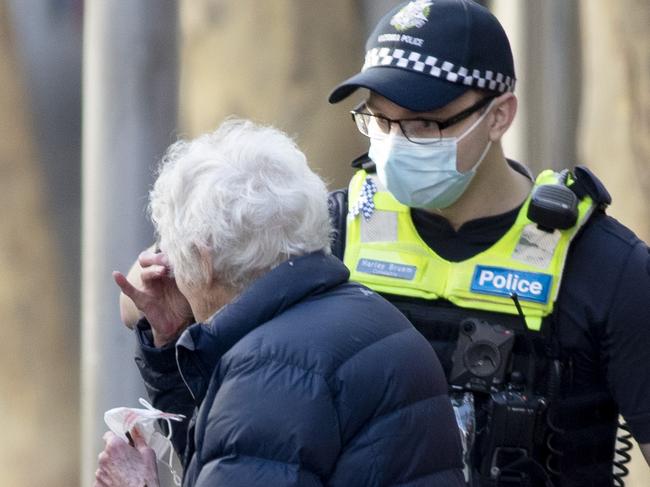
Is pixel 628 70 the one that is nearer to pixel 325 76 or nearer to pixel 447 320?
pixel 325 76

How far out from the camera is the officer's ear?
299 centimetres

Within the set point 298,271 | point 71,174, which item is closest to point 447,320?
point 298,271

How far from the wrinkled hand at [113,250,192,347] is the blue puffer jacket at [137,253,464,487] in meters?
0.45

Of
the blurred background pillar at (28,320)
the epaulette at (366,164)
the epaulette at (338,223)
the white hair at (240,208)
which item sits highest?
the white hair at (240,208)

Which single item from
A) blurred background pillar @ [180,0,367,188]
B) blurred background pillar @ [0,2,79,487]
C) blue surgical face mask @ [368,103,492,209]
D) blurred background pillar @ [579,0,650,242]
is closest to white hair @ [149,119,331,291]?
blue surgical face mask @ [368,103,492,209]

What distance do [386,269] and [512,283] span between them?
0.29m

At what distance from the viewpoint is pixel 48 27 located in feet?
14.5

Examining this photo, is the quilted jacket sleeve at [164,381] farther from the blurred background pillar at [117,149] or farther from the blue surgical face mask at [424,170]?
the blurred background pillar at [117,149]

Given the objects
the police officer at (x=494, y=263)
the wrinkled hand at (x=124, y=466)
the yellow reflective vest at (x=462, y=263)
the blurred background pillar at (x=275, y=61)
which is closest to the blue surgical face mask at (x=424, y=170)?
the police officer at (x=494, y=263)

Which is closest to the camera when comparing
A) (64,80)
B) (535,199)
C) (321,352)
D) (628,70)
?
(321,352)

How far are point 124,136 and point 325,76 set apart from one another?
2.18 ft

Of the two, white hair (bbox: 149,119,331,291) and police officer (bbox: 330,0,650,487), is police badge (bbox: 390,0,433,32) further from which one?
white hair (bbox: 149,119,331,291)

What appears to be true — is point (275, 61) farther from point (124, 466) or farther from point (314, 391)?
point (314, 391)

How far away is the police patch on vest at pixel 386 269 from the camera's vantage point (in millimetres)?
3020
